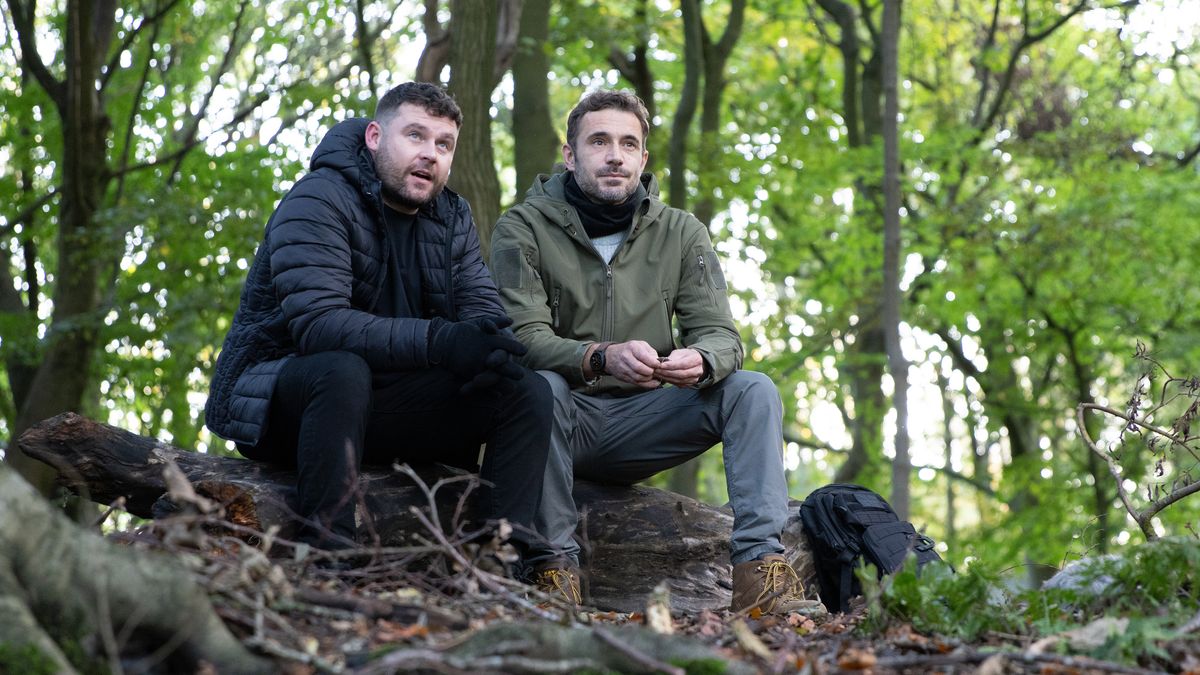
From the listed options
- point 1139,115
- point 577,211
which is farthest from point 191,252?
point 1139,115

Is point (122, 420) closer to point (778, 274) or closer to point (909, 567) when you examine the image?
point (778, 274)

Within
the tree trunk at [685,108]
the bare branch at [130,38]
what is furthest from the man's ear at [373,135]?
the bare branch at [130,38]

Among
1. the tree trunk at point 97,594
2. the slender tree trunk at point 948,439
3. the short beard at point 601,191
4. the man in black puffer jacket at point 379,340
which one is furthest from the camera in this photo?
the slender tree trunk at point 948,439

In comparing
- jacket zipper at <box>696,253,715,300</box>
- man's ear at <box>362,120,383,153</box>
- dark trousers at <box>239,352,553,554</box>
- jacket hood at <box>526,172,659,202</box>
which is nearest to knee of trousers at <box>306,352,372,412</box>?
dark trousers at <box>239,352,553,554</box>

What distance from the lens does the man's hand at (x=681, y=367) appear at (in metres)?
4.59

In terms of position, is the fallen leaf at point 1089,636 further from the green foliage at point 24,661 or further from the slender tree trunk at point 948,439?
the slender tree trunk at point 948,439

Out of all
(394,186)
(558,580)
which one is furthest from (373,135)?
(558,580)

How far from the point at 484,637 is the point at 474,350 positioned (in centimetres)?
169

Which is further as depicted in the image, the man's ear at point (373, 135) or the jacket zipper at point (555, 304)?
the jacket zipper at point (555, 304)

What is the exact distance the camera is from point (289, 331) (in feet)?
14.1

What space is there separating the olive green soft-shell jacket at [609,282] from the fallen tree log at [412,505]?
0.58m

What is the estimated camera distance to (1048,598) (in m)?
3.38

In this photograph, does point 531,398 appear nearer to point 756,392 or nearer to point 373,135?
point 756,392

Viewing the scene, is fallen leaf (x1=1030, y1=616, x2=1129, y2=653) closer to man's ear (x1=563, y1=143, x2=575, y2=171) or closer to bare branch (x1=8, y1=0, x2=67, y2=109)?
man's ear (x1=563, y1=143, x2=575, y2=171)
